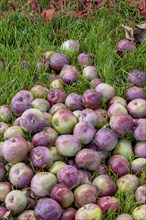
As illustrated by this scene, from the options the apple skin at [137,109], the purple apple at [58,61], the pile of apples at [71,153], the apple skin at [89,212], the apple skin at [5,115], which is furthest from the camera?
the purple apple at [58,61]

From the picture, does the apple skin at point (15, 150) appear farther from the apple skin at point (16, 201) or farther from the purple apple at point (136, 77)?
the purple apple at point (136, 77)

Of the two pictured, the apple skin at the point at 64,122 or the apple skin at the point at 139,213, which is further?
the apple skin at the point at 64,122

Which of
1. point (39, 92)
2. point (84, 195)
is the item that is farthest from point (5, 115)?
point (84, 195)

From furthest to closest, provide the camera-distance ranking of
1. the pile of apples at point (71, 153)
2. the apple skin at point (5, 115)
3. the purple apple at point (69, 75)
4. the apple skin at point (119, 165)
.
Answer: the purple apple at point (69, 75) < the apple skin at point (5, 115) < the apple skin at point (119, 165) < the pile of apples at point (71, 153)

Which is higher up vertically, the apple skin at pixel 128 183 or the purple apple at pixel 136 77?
the purple apple at pixel 136 77

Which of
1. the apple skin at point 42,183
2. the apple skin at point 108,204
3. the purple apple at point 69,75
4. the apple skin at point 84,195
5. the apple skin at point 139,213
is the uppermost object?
the purple apple at point 69,75

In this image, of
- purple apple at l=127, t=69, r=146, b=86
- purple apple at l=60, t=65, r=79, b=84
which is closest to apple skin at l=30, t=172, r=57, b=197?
purple apple at l=60, t=65, r=79, b=84

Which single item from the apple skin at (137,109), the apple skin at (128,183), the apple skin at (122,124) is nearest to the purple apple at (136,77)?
the apple skin at (137,109)

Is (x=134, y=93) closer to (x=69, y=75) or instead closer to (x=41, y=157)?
(x=69, y=75)
